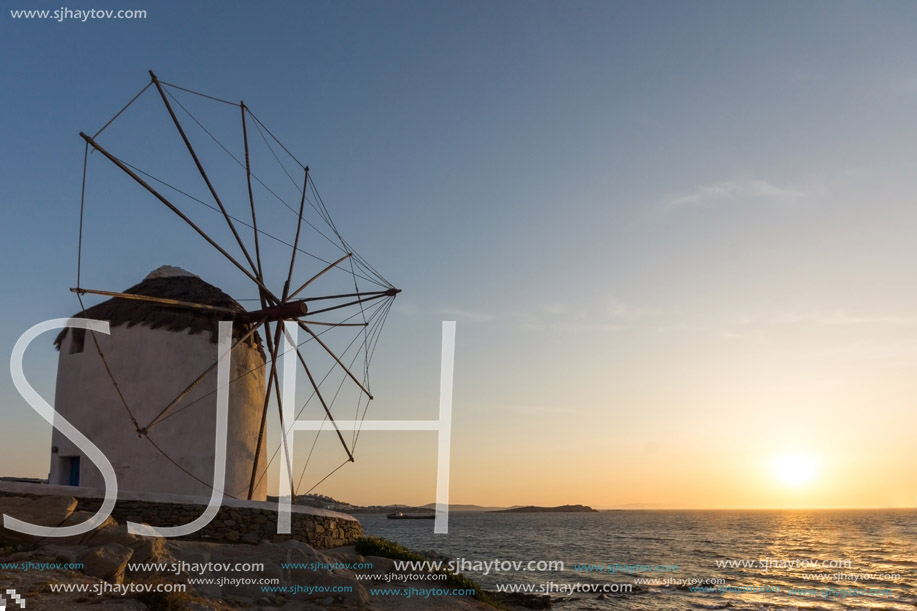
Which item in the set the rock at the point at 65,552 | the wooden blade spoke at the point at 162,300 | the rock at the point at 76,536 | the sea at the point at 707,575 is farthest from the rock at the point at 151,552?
the sea at the point at 707,575

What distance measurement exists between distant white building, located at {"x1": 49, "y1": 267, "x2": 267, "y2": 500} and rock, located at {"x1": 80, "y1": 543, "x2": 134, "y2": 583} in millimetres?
5871

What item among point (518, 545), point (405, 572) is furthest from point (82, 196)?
point (518, 545)

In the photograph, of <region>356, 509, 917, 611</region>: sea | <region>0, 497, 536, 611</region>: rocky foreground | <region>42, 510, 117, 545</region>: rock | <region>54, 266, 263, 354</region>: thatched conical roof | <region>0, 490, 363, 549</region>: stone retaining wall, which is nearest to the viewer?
<region>0, 497, 536, 611</region>: rocky foreground

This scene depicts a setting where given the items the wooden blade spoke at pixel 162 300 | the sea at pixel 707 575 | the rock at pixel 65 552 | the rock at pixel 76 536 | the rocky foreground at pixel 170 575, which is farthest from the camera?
the sea at pixel 707 575

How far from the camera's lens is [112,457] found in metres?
14.1

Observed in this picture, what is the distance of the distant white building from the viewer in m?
14.2

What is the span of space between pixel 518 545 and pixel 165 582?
41563mm

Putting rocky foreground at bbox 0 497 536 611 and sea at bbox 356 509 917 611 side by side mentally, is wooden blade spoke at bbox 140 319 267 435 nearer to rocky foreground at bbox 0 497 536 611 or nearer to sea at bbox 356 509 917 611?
rocky foreground at bbox 0 497 536 611

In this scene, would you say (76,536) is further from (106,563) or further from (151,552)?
(106,563)

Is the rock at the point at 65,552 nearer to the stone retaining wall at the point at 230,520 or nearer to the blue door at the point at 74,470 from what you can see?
the stone retaining wall at the point at 230,520

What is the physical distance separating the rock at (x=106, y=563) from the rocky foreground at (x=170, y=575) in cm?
1

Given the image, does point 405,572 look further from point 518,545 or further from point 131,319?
point 518,545

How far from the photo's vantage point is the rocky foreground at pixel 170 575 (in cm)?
718

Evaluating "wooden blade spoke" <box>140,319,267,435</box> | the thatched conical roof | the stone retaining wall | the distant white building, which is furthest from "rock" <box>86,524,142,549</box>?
the thatched conical roof
